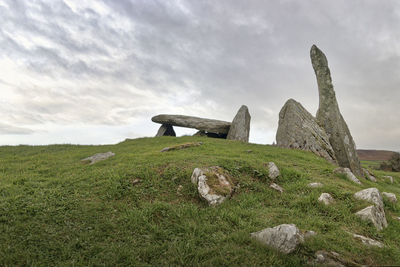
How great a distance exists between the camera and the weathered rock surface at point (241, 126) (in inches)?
1038

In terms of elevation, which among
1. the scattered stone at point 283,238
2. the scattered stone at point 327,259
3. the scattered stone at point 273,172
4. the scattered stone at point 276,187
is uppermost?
the scattered stone at point 273,172

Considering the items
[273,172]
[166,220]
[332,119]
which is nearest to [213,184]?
[166,220]

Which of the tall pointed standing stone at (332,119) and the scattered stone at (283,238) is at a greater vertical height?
the tall pointed standing stone at (332,119)

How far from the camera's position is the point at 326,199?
27.5ft

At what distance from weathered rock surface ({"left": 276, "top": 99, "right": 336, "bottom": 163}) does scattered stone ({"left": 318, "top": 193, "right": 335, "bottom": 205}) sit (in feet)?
37.8

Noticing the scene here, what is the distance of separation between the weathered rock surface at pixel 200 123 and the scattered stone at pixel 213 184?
17.9 meters

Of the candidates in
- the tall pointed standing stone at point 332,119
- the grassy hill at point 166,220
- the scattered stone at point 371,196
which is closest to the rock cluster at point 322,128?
the tall pointed standing stone at point 332,119

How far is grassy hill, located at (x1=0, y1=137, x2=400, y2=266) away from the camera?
217 inches

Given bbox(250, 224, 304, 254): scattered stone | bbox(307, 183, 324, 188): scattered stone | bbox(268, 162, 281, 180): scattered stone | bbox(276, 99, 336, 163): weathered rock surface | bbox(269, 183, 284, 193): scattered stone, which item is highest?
bbox(276, 99, 336, 163): weathered rock surface

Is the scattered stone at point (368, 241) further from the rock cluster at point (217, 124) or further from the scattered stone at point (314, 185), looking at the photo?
the rock cluster at point (217, 124)

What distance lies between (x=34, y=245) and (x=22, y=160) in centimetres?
1320

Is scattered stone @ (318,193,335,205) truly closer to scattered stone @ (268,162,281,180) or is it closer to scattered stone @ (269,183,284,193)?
scattered stone @ (269,183,284,193)

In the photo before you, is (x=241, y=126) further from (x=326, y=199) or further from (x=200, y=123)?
(x=326, y=199)

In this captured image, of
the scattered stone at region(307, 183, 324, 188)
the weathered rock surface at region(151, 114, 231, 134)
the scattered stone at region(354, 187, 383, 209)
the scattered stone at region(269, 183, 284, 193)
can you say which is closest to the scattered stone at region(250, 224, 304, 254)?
the scattered stone at region(269, 183, 284, 193)
